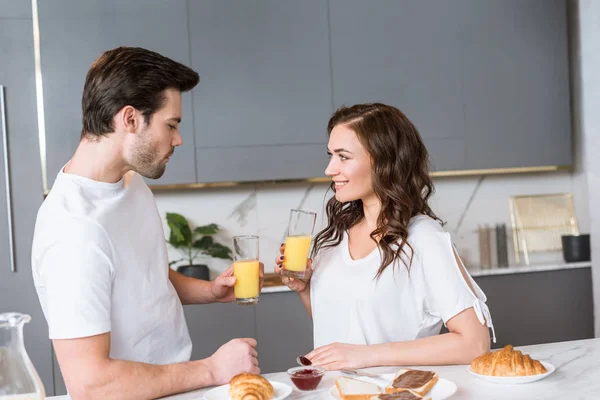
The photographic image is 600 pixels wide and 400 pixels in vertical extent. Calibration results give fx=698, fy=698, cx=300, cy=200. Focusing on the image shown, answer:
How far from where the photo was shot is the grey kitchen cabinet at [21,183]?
346 centimetres

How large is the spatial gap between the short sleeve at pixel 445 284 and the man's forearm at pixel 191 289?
2.35 feet

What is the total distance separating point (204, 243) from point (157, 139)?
1.97 m

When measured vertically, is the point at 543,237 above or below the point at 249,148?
below

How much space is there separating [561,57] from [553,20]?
0.72ft

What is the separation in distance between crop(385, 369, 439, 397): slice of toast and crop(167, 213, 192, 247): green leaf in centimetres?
229

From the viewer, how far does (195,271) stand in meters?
3.65

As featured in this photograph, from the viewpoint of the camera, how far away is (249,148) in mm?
3701

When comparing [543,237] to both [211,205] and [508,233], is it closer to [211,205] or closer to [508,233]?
[508,233]

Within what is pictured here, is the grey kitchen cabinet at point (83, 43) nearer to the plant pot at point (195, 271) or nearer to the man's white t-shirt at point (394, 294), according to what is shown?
the plant pot at point (195, 271)

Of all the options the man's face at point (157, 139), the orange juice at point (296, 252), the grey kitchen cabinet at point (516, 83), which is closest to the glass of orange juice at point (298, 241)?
the orange juice at point (296, 252)

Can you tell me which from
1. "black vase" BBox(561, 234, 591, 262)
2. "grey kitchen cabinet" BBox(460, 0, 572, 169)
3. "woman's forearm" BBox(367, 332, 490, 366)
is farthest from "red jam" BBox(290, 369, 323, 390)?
"black vase" BBox(561, 234, 591, 262)

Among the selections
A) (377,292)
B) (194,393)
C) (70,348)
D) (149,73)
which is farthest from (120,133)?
(377,292)

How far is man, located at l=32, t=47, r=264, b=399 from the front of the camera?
5.12ft

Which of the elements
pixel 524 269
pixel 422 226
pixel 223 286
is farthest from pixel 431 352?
pixel 524 269
